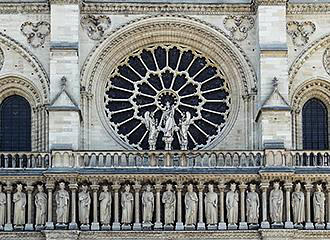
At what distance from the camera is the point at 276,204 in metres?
28.5

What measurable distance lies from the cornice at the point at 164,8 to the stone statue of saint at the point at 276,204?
428 centimetres

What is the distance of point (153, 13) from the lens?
30.3 metres

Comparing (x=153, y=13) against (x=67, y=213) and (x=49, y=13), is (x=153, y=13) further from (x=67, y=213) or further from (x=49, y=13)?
(x=67, y=213)

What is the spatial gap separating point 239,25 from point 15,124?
543 centimetres

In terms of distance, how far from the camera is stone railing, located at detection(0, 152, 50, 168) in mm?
28797

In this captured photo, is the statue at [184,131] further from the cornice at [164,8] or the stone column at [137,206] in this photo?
the cornice at [164,8]

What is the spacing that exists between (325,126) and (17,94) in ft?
22.5

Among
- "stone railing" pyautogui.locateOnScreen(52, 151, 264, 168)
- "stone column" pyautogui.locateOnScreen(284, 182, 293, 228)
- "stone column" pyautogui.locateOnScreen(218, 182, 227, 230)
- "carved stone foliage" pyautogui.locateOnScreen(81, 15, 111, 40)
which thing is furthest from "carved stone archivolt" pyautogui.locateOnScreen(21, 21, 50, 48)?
"stone column" pyautogui.locateOnScreen(284, 182, 293, 228)

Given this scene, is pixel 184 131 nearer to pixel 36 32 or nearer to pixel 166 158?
pixel 166 158

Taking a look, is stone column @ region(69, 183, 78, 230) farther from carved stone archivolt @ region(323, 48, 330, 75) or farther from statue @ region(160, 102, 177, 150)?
carved stone archivolt @ region(323, 48, 330, 75)

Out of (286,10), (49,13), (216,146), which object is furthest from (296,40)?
(49,13)

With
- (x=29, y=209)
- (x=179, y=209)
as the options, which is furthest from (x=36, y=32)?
(x=179, y=209)

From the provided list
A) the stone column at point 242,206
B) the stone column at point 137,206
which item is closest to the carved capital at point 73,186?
the stone column at point 137,206

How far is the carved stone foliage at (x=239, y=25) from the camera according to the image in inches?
1193
